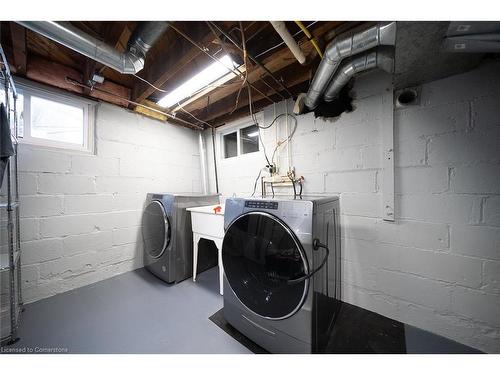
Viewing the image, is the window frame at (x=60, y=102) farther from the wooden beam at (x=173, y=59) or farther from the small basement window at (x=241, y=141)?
the small basement window at (x=241, y=141)

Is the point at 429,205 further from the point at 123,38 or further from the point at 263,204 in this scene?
the point at 123,38

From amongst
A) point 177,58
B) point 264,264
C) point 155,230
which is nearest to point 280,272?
point 264,264

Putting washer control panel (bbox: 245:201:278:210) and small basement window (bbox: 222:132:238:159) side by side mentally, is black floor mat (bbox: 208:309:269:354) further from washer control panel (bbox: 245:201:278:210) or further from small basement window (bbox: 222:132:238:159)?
small basement window (bbox: 222:132:238:159)

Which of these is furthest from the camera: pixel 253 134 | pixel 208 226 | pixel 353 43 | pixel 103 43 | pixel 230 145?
pixel 230 145

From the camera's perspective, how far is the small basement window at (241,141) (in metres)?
2.34

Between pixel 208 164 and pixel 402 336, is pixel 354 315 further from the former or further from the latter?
pixel 208 164

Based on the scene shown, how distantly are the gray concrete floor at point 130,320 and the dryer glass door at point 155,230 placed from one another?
1.10ft

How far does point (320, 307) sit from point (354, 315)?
0.68 meters

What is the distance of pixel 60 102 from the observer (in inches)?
67.9

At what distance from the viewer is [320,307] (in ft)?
3.33

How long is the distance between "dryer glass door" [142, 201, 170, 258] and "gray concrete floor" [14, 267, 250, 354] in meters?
0.34

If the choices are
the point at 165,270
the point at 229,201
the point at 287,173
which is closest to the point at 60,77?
the point at 229,201

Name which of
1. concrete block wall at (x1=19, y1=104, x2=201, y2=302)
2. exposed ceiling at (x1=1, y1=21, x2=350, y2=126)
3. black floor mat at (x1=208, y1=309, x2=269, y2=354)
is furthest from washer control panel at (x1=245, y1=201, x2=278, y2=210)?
concrete block wall at (x1=19, y1=104, x2=201, y2=302)

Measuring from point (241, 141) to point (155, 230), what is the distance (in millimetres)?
1525
